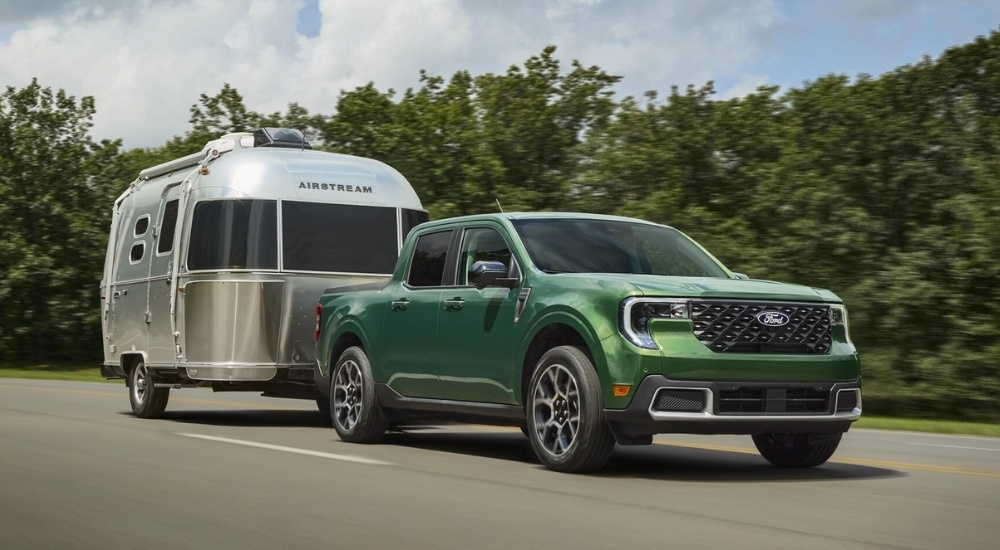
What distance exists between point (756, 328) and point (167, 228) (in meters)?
8.71

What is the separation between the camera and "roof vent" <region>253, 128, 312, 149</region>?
1606 centimetres

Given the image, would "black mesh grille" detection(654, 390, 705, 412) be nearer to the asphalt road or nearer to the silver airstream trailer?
the asphalt road

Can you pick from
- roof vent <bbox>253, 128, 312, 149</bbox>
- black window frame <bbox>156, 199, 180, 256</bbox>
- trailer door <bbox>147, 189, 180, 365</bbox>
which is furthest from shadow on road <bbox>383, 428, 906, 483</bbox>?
roof vent <bbox>253, 128, 312, 149</bbox>

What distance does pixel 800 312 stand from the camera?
9398 millimetres

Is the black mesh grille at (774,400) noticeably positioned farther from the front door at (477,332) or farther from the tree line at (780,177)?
the tree line at (780,177)

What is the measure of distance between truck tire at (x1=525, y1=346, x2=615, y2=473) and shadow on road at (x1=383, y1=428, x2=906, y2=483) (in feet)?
0.96

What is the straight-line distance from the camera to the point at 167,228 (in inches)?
624

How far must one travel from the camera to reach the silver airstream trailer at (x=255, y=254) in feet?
48.1

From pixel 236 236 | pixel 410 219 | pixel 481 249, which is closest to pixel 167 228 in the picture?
pixel 236 236

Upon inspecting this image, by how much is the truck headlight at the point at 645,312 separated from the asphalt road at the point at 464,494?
100 centimetres

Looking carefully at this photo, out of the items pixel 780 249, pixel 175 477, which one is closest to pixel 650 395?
pixel 175 477

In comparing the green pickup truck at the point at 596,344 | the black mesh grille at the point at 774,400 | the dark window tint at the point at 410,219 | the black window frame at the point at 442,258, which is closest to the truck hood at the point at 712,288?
the green pickup truck at the point at 596,344

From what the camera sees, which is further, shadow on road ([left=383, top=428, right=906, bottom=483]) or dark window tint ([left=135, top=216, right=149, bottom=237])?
dark window tint ([left=135, top=216, right=149, bottom=237])

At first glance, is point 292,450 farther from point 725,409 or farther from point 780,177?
point 780,177
